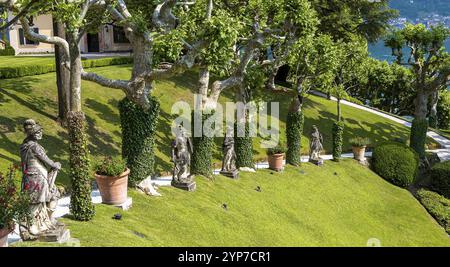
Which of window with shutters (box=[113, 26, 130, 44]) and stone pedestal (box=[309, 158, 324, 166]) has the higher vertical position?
window with shutters (box=[113, 26, 130, 44])

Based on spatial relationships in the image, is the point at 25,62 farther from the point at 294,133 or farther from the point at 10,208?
the point at 10,208

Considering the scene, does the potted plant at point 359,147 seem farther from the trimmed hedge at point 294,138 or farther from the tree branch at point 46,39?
the tree branch at point 46,39

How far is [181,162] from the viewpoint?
769 inches

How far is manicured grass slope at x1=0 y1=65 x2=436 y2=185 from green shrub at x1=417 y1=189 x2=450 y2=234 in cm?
838

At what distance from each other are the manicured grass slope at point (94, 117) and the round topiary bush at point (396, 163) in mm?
4407

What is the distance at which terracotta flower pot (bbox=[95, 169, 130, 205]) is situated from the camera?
601 inches

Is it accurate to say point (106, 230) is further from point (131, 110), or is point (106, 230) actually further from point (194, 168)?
point (194, 168)

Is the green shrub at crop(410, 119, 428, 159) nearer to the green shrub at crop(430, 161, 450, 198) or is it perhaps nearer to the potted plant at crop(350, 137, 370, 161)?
the green shrub at crop(430, 161, 450, 198)

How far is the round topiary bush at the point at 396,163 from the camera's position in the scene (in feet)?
101

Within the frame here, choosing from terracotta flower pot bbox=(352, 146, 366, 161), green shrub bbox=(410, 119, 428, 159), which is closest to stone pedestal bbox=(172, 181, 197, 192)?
terracotta flower pot bbox=(352, 146, 366, 161)

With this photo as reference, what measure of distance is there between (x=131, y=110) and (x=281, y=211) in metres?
8.52

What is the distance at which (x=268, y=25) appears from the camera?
2545 centimetres

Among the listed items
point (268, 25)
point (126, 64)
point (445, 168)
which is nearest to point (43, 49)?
point (126, 64)

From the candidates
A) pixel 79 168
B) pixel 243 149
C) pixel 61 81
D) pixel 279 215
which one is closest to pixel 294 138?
pixel 243 149
